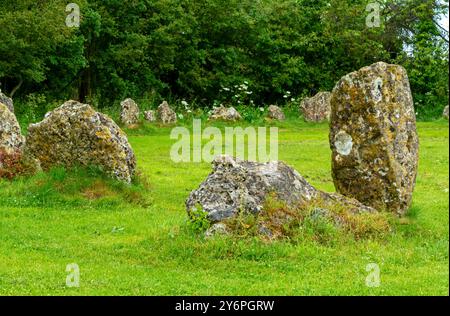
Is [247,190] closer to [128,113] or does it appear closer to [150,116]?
[128,113]

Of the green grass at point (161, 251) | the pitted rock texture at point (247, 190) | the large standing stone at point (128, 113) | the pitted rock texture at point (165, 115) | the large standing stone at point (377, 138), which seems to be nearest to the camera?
the green grass at point (161, 251)

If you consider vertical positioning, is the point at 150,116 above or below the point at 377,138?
below

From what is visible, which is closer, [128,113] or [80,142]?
[80,142]

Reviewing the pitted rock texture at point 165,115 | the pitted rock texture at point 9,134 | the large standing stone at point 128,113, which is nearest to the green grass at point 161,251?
the pitted rock texture at point 9,134

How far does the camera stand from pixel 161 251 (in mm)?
11633

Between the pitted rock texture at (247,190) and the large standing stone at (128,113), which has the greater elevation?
the large standing stone at (128,113)

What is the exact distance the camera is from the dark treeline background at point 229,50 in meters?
42.4

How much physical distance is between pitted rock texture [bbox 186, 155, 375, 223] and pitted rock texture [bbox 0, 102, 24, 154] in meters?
7.69

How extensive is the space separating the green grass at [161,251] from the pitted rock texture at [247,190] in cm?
59

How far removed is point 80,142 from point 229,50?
3251cm

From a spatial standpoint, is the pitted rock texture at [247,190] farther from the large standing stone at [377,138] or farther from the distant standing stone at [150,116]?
the distant standing stone at [150,116]

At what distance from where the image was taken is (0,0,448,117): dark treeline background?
139 feet

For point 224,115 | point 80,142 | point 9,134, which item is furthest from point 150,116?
point 80,142

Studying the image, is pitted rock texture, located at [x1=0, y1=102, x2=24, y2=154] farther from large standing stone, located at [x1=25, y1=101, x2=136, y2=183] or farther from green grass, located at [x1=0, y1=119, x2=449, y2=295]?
green grass, located at [x1=0, y1=119, x2=449, y2=295]
